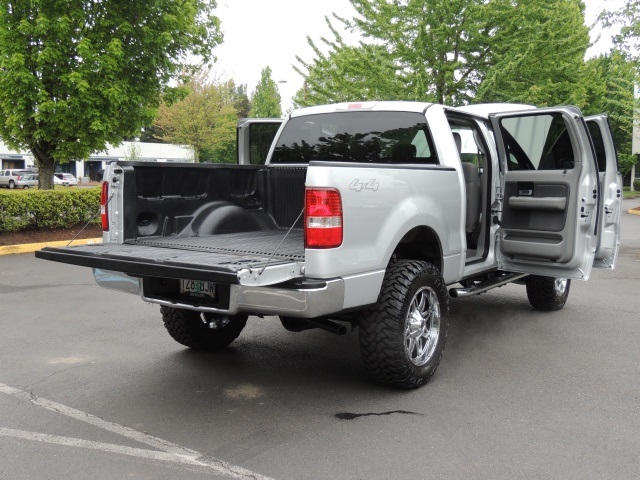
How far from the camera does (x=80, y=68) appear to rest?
1259 centimetres

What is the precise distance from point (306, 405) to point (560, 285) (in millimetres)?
4068

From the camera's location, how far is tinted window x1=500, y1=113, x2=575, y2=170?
5629mm

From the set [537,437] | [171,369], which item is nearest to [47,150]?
[171,369]

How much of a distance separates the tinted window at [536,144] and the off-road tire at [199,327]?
9.88ft

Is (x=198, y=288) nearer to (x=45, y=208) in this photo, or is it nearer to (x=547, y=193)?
(x=547, y=193)

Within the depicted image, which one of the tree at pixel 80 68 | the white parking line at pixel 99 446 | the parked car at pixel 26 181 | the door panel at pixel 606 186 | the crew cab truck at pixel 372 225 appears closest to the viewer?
the white parking line at pixel 99 446

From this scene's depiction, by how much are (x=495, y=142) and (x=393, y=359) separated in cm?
270

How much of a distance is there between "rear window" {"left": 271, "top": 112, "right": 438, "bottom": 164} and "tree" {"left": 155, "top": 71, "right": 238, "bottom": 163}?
113 feet

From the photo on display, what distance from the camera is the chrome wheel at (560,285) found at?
22.4 ft

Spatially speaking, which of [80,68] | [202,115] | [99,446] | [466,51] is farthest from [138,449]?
[202,115]

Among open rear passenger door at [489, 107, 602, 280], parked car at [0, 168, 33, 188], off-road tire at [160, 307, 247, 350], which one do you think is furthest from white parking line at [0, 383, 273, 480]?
parked car at [0, 168, 33, 188]

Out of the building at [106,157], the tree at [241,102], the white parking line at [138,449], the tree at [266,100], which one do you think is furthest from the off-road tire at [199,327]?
the building at [106,157]

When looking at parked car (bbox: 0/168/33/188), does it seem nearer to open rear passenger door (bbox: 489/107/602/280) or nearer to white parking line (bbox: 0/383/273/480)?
open rear passenger door (bbox: 489/107/602/280)

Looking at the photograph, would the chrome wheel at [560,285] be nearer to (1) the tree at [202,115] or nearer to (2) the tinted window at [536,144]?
(2) the tinted window at [536,144]
